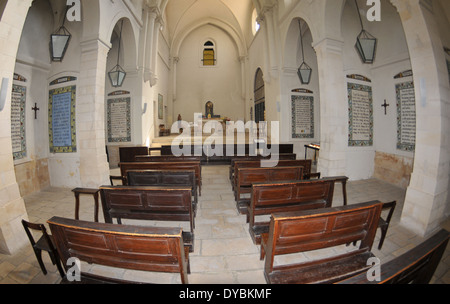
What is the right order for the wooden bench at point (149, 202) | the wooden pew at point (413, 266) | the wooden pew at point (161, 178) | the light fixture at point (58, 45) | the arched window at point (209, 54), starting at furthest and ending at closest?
the arched window at point (209, 54) < the light fixture at point (58, 45) < the wooden pew at point (161, 178) < the wooden bench at point (149, 202) < the wooden pew at point (413, 266)

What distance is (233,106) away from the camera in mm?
15422

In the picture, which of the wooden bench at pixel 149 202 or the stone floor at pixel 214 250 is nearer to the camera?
the stone floor at pixel 214 250

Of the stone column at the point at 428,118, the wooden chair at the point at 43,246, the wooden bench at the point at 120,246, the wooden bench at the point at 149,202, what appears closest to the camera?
the wooden bench at the point at 120,246

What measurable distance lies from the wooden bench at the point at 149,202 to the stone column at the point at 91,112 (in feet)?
8.53

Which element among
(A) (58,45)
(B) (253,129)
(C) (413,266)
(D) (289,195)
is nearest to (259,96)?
(B) (253,129)

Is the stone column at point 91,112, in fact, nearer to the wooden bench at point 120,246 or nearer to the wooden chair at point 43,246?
the wooden chair at point 43,246

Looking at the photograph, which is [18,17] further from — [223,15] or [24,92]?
[223,15]

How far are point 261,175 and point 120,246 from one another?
7.77 ft

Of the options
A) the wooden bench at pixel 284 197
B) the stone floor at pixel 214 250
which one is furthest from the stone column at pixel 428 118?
the wooden bench at pixel 284 197

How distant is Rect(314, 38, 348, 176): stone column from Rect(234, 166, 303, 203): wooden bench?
2.20 m

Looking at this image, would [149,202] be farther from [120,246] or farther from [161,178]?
[120,246]

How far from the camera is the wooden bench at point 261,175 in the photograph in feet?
10.4

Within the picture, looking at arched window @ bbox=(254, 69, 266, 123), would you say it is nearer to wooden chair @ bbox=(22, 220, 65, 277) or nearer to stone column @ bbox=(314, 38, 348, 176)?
stone column @ bbox=(314, 38, 348, 176)

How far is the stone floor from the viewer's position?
78.8 inches
